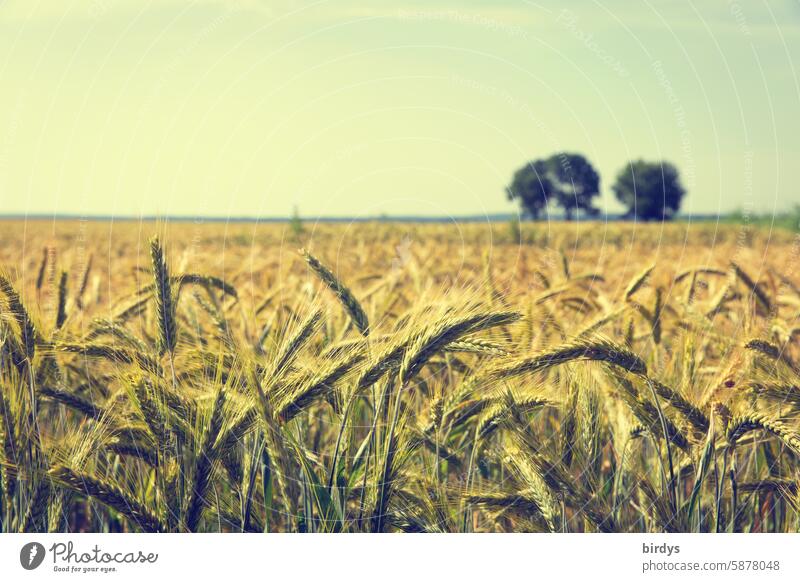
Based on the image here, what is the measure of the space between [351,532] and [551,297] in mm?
2218

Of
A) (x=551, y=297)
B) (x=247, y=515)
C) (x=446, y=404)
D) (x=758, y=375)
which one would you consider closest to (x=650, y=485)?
(x=758, y=375)

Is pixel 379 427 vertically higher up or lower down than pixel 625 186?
lower down

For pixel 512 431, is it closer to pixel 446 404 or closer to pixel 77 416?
pixel 446 404

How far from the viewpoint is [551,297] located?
14.8ft
